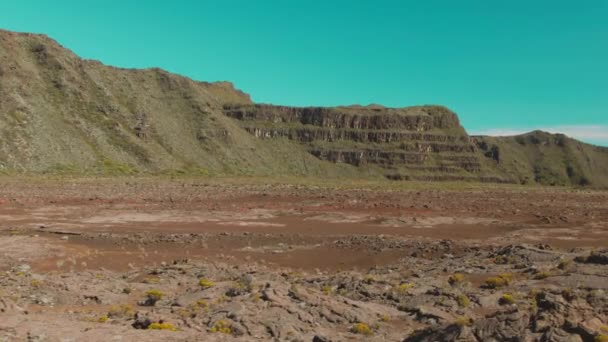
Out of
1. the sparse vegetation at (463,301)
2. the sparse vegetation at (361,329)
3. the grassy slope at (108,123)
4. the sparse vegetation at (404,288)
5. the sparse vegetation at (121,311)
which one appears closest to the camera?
the sparse vegetation at (361,329)

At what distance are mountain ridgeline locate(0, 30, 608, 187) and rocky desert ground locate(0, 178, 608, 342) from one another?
63.1 metres

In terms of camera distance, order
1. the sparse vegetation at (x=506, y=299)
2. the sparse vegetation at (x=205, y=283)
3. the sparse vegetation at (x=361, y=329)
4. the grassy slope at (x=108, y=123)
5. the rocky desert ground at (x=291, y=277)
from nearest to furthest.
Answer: the rocky desert ground at (x=291, y=277)
the sparse vegetation at (x=361, y=329)
the sparse vegetation at (x=506, y=299)
the sparse vegetation at (x=205, y=283)
the grassy slope at (x=108, y=123)

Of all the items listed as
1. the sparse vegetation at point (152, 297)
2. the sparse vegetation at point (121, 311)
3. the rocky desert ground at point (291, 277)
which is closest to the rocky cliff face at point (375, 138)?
the rocky desert ground at point (291, 277)

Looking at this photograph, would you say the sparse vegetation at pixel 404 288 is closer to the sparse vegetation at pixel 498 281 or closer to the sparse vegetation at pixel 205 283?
the sparse vegetation at pixel 498 281

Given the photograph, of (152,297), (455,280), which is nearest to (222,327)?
(152,297)

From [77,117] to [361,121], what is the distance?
112 metres

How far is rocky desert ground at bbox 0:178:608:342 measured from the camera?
11914 mm

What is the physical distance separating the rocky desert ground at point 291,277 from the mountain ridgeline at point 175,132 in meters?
63.1

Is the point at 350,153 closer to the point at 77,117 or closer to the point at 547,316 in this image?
the point at 77,117

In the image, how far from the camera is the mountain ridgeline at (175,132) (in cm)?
9975

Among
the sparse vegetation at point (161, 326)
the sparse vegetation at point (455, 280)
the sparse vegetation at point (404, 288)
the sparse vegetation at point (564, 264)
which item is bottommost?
the sparse vegetation at point (161, 326)

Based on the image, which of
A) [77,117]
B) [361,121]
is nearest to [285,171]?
[361,121]

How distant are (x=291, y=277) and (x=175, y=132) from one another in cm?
12444

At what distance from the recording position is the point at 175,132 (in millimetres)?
137875
